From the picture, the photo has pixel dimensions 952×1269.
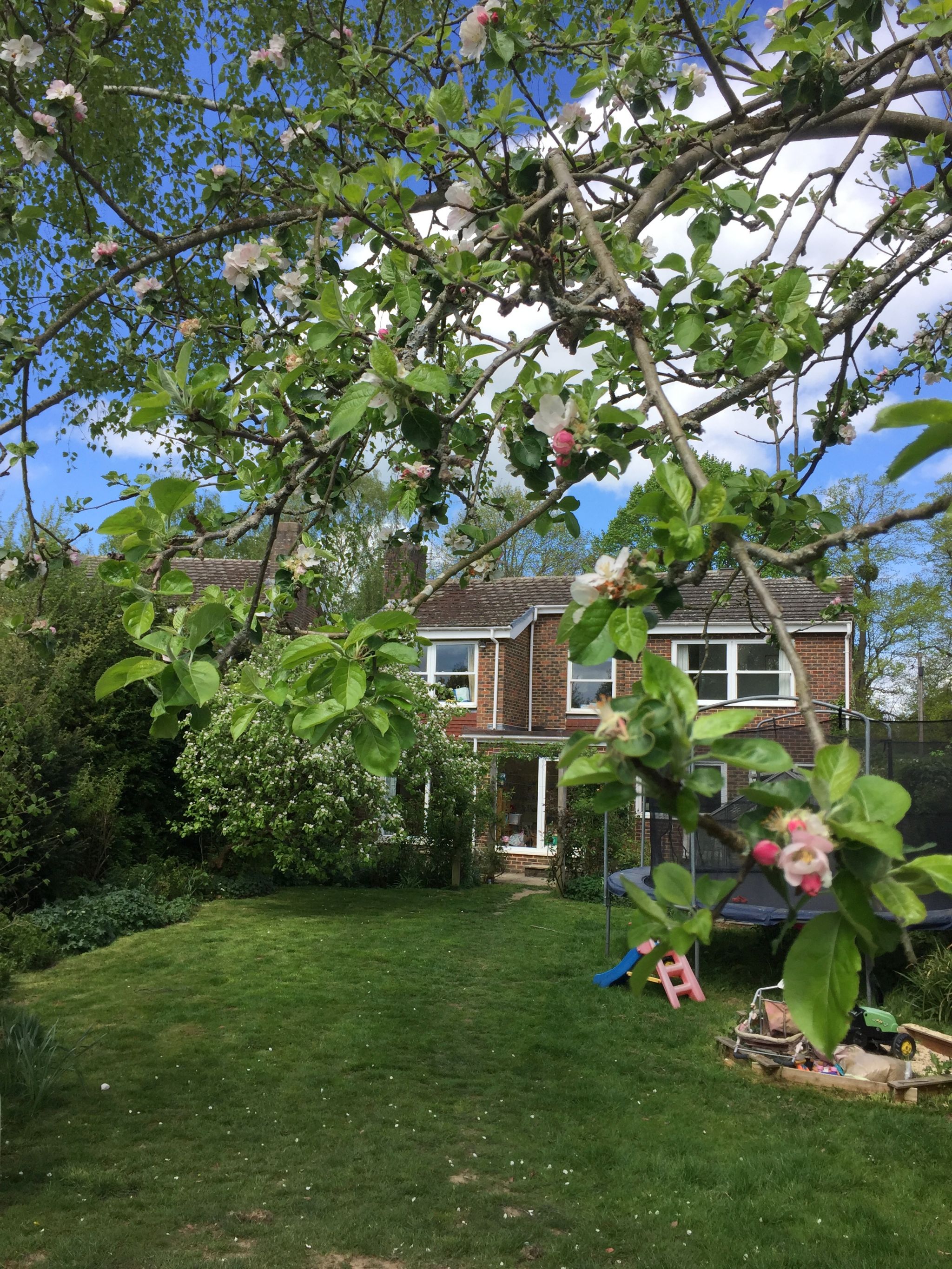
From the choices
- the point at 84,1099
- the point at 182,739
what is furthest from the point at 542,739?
the point at 84,1099

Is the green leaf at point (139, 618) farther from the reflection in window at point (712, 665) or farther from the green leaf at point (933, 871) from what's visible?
the reflection in window at point (712, 665)

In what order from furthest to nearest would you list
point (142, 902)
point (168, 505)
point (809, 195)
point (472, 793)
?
1. point (472, 793)
2. point (142, 902)
3. point (809, 195)
4. point (168, 505)

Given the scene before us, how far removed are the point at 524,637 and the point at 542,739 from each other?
103 inches

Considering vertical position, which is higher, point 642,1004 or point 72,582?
point 72,582

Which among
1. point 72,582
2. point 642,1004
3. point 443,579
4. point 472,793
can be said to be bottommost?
point 642,1004

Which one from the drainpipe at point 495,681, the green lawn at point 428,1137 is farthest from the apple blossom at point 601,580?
the drainpipe at point 495,681

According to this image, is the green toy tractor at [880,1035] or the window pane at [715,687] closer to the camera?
the green toy tractor at [880,1035]

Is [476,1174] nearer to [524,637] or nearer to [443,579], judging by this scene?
[443,579]

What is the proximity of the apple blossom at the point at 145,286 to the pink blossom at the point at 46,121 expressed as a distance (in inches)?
21.7

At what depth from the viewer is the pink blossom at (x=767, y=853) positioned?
0.85m

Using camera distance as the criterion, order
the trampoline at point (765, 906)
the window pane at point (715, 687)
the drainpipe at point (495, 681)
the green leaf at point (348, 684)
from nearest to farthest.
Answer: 1. the green leaf at point (348, 684)
2. the trampoline at point (765, 906)
3. the window pane at point (715, 687)
4. the drainpipe at point (495, 681)

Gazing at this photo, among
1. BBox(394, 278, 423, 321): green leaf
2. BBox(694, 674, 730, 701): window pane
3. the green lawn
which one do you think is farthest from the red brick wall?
BBox(394, 278, 423, 321): green leaf

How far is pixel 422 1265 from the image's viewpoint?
3.99 meters

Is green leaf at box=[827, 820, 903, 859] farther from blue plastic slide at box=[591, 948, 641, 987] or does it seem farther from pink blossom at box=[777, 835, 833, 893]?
blue plastic slide at box=[591, 948, 641, 987]
